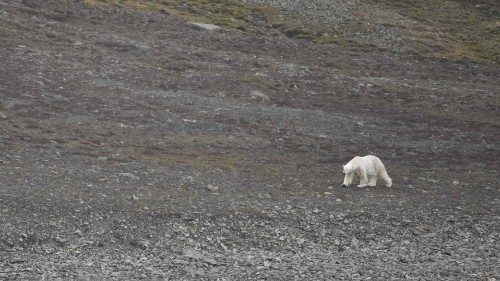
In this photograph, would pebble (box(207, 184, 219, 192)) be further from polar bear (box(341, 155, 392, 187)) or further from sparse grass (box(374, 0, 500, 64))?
sparse grass (box(374, 0, 500, 64))

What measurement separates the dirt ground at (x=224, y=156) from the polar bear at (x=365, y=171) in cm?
35

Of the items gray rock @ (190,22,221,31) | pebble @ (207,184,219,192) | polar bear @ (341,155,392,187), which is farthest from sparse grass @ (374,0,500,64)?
pebble @ (207,184,219,192)

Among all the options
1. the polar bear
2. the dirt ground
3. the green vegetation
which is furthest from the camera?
the green vegetation

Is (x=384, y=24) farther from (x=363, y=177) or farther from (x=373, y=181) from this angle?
(x=363, y=177)

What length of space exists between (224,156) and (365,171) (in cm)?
542

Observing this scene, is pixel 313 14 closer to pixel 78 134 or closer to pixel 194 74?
pixel 194 74

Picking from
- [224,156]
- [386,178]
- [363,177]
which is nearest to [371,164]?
[363,177]

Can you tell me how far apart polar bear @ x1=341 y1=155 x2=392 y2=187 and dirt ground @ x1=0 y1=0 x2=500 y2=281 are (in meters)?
0.35

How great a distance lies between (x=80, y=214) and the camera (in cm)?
2075

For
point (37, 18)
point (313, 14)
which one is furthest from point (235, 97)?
point (313, 14)

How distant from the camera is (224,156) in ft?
95.2

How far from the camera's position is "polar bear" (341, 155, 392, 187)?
84.0 ft

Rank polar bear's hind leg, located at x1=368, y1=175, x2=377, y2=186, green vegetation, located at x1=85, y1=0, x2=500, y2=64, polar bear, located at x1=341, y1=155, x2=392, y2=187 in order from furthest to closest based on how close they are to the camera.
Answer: green vegetation, located at x1=85, y1=0, x2=500, y2=64 < polar bear's hind leg, located at x1=368, y1=175, x2=377, y2=186 < polar bear, located at x1=341, y1=155, x2=392, y2=187

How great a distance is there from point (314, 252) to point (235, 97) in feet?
61.0
